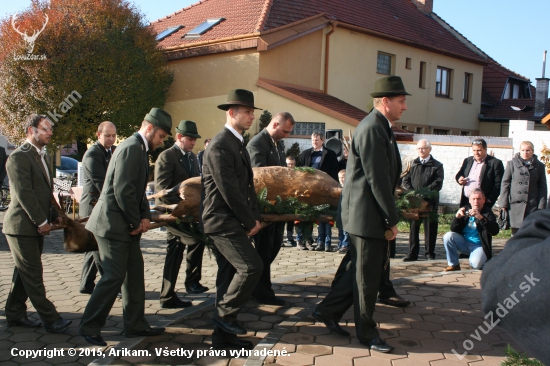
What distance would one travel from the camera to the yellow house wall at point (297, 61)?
65.3ft

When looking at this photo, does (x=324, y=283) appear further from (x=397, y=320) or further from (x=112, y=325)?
(x=112, y=325)

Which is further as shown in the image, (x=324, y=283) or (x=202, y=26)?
(x=202, y=26)

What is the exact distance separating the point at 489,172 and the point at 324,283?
343cm

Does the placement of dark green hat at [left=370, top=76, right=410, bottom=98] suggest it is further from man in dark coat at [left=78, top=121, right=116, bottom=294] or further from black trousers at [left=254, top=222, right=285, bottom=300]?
man in dark coat at [left=78, top=121, right=116, bottom=294]

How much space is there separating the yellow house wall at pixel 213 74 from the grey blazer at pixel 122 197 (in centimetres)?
1501

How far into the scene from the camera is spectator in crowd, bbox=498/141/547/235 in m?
8.95

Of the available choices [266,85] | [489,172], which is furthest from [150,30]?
[489,172]

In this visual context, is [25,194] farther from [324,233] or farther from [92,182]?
[324,233]

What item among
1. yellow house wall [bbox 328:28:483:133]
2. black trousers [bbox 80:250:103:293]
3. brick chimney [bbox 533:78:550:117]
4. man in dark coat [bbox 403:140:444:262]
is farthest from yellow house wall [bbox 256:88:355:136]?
brick chimney [bbox 533:78:550:117]

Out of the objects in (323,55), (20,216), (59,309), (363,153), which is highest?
(323,55)

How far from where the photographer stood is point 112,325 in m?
5.31

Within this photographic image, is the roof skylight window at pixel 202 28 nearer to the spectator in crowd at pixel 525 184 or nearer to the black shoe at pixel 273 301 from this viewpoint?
the spectator in crowd at pixel 525 184

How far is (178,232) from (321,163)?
15.1 feet

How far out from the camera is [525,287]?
43.2 inches
